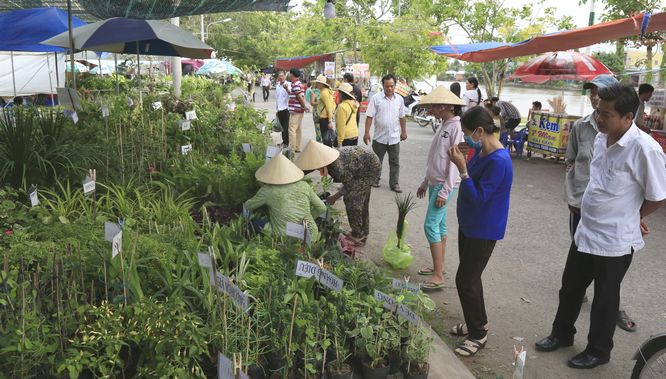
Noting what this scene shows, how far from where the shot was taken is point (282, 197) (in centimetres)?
417

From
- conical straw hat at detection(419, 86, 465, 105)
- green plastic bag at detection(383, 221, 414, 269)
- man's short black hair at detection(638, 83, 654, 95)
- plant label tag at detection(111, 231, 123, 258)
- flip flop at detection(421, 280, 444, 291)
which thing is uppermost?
man's short black hair at detection(638, 83, 654, 95)

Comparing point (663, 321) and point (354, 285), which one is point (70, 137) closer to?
point (354, 285)

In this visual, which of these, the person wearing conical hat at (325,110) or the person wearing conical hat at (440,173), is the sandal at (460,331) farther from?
the person wearing conical hat at (325,110)

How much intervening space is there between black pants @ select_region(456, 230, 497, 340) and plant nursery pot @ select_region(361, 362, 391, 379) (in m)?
1.16

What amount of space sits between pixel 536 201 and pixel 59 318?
7612 millimetres

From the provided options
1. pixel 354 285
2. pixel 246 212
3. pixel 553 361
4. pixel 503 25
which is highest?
pixel 503 25

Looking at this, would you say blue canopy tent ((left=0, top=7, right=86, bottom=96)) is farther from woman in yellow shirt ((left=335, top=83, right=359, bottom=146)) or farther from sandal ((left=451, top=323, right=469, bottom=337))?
sandal ((left=451, top=323, right=469, bottom=337))

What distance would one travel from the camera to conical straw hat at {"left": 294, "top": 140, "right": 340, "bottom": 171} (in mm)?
4955

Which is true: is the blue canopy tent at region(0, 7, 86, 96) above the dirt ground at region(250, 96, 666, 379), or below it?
above

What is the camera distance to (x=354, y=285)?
3.54 m

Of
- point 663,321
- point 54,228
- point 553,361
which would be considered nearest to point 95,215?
point 54,228

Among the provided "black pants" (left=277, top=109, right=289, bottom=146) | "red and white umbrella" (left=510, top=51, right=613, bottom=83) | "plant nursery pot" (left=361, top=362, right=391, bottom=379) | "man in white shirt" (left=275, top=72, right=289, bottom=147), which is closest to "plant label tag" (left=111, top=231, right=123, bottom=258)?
"plant nursery pot" (left=361, top=362, right=391, bottom=379)

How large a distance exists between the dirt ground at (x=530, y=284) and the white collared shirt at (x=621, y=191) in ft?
3.07

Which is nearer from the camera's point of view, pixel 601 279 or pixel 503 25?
pixel 601 279
